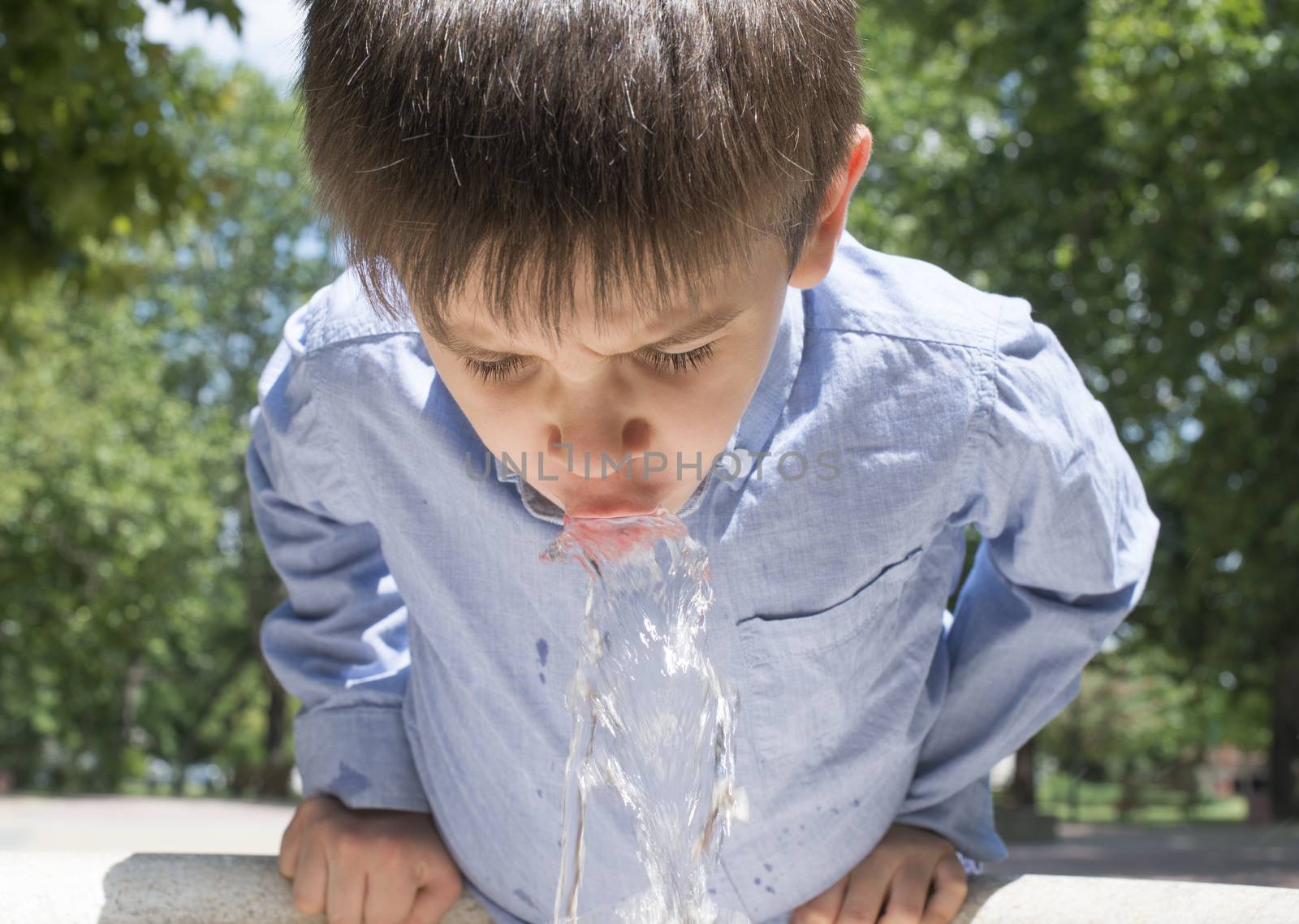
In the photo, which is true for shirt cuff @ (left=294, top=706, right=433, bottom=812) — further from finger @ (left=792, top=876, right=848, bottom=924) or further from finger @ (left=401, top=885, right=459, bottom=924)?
finger @ (left=792, top=876, right=848, bottom=924)

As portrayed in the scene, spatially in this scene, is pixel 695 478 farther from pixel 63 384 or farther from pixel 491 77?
pixel 63 384

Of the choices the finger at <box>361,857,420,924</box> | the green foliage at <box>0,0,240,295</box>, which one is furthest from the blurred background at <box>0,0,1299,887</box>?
the finger at <box>361,857,420,924</box>

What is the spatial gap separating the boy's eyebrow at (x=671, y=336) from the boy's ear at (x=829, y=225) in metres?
0.15

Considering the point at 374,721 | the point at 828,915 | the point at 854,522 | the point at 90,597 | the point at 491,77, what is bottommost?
the point at 90,597

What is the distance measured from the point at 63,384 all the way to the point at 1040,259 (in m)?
13.4

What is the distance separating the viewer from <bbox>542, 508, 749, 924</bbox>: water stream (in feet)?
4.08

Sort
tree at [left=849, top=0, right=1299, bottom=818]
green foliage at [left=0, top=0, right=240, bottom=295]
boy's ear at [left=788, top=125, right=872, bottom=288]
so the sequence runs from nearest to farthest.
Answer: boy's ear at [left=788, top=125, right=872, bottom=288] < green foliage at [left=0, top=0, right=240, bottom=295] < tree at [left=849, top=0, right=1299, bottom=818]

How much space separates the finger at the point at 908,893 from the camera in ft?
4.30

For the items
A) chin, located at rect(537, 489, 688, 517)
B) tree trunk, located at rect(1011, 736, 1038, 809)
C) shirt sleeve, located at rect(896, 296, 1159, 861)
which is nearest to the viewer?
chin, located at rect(537, 489, 688, 517)

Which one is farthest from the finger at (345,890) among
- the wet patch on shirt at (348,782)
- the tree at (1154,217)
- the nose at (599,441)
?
the tree at (1154,217)

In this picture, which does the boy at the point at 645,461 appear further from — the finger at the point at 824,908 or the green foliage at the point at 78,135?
the green foliage at the point at 78,135

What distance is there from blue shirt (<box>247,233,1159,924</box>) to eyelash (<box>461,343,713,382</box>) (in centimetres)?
23

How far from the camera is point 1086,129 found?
1008 centimetres

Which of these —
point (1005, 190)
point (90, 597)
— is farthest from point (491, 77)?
point (90, 597)
